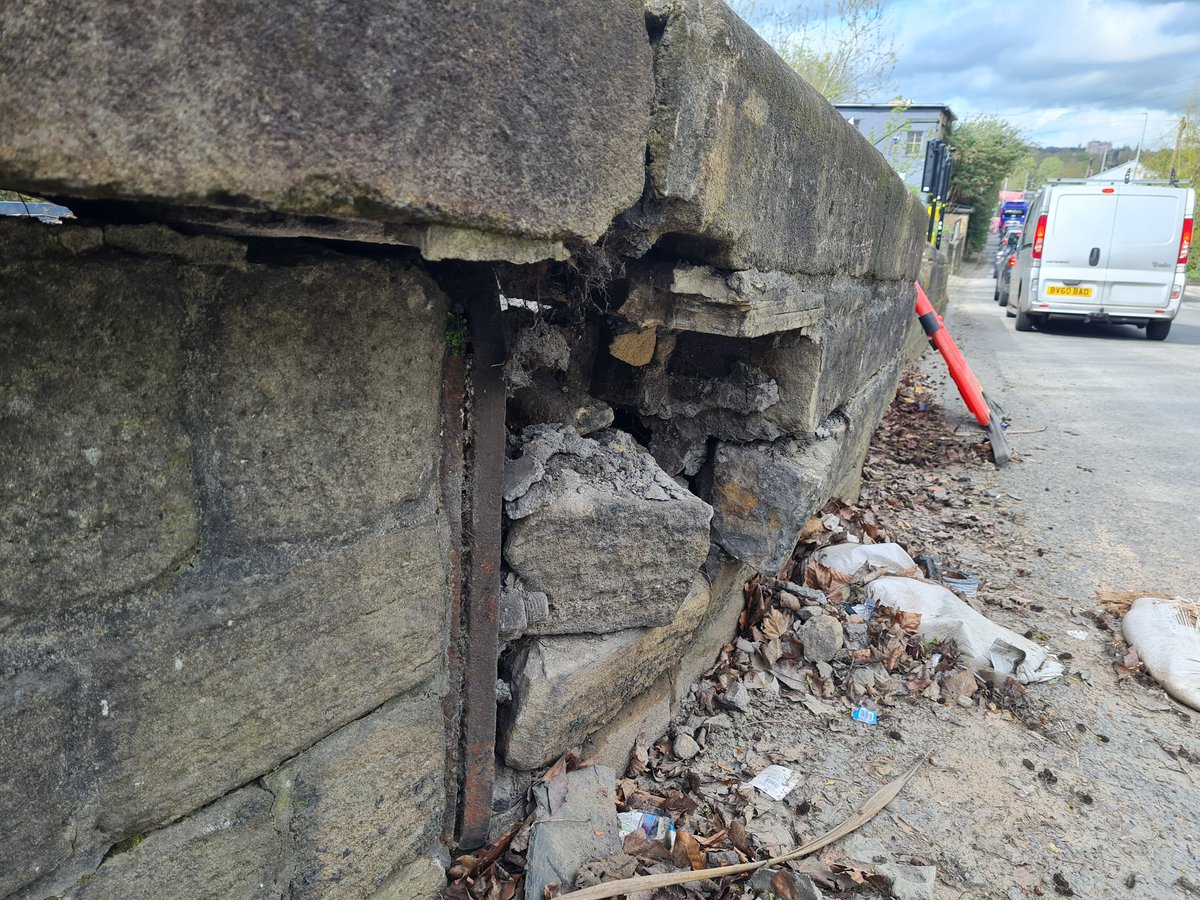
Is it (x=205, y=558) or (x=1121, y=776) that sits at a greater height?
(x=205, y=558)

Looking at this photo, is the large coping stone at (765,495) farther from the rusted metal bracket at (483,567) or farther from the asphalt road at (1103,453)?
the asphalt road at (1103,453)

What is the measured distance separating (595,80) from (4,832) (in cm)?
118

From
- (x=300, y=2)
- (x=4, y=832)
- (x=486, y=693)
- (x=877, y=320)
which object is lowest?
(x=486, y=693)

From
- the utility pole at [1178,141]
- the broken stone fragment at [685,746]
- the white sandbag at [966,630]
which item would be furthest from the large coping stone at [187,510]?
the utility pole at [1178,141]

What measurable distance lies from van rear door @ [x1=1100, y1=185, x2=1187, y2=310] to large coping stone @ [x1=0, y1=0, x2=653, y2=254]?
41.0 feet

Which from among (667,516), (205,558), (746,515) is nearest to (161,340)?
(205,558)

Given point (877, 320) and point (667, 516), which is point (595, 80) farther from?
point (877, 320)

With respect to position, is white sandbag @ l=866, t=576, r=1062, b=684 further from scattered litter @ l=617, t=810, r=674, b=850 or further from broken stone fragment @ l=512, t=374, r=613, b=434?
broken stone fragment @ l=512, t=374, r=613, b=434

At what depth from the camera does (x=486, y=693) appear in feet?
5.14

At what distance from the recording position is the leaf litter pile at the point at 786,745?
168cm

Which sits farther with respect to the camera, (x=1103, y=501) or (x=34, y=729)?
(x=1103, y=501)

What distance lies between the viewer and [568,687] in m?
1.73

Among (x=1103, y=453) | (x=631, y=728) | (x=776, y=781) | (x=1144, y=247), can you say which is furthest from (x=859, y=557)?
(x=1144, y=247)

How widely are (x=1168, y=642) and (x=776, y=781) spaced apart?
1.72m
